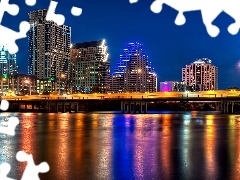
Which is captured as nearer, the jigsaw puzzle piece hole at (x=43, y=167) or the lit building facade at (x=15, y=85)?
the jigsaw puzzle piece hole at (x=43, y=167)

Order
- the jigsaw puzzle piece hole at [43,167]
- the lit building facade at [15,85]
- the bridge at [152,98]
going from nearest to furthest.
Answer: the jigsaw puzzle piece hole at [43,167]
the bridge at [152,98]
the lit building facade at [15,85]

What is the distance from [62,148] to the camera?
1603 cm

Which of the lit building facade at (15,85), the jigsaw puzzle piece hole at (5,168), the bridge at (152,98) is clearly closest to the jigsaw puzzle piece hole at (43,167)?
the jigsaw puzzle piece hole at (5,168)

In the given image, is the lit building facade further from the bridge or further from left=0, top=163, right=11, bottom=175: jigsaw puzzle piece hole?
left=0, top=163, right=11, bottom=175: jigsaw puzzle piece hole

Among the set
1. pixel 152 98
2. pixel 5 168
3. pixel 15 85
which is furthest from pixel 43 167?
pixel 15 85

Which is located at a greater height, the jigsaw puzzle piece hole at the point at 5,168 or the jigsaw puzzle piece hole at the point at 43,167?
the jigsaw puzzle piece hole at the point at 5,168

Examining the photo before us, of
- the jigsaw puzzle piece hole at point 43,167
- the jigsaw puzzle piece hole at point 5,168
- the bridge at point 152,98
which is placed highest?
the bridge at point 152,98

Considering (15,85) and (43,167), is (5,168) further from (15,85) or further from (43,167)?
(15,85)

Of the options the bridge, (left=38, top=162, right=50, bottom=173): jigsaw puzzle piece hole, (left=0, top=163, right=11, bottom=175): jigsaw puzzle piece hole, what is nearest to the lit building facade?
the bridge

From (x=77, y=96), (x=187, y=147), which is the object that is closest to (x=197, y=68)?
(x=77, y=96)

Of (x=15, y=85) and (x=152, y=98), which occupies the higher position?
(x=15, y=85)

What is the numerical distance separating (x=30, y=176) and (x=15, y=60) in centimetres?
18536

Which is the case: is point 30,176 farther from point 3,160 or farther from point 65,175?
point 3,160

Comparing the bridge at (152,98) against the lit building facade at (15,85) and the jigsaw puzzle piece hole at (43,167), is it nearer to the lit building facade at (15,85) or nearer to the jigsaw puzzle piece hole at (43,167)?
the lit building facade at (15,85)
